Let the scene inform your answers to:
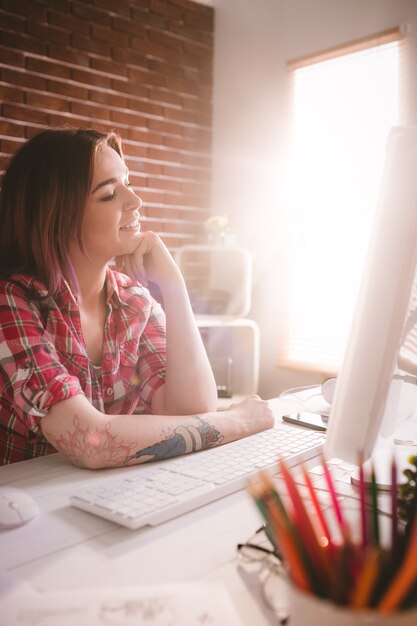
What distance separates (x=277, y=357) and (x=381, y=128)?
130cm

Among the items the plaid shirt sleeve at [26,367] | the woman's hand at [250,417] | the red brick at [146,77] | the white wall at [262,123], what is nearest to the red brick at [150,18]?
the red brick at [146,77]

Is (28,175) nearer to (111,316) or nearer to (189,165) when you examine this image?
(111,316)

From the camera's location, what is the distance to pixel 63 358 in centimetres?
124

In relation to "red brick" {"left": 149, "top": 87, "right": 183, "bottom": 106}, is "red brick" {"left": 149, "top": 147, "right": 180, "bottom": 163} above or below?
below

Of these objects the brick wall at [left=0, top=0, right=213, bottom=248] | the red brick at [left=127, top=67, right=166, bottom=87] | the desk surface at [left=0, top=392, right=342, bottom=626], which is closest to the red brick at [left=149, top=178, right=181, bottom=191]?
the brick wall at [left=0, top=0, right=213, bottom=248]

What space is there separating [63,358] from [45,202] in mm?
368

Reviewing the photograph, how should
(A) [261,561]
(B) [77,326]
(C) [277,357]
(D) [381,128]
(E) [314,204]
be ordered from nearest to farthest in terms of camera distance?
(A) [261,561] → (B) [77,326] → (D) [381,128] → (E) [314,204] → (C) [277,357]

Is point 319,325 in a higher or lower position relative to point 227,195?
lower

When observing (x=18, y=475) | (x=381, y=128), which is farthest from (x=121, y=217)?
(x=381, y=128)

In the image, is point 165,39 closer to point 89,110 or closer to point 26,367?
point 89,110

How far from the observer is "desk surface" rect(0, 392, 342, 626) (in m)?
0.59

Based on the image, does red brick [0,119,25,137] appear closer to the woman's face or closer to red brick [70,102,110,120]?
red brick [70,102,110,120]

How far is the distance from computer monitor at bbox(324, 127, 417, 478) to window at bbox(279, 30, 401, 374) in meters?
2.04

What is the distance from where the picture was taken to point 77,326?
4.19 ft
